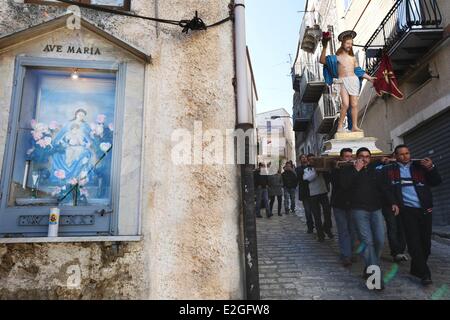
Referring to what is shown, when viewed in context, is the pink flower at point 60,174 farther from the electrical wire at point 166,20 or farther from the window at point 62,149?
the electrical wire at point 166,20

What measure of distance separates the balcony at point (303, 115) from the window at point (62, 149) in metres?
19.3

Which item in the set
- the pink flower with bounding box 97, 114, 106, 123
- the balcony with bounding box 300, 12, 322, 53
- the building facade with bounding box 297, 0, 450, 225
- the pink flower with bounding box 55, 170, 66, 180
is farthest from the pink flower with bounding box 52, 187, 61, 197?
the balcony with bounding box 300, 12, 322, 53

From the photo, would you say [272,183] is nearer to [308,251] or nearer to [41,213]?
[308,251]

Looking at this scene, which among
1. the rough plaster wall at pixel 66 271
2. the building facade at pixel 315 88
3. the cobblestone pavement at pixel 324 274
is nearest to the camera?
the rough plaster wall at pixel 66 271

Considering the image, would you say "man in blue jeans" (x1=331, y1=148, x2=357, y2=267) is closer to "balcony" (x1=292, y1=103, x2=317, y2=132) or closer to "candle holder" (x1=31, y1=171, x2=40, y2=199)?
"candle holder" (x1=31, y1=171, x2=40, y2=199)

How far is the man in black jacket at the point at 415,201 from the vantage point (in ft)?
15.5

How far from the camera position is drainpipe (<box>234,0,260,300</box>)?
12.3 ft

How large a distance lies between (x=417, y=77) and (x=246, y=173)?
8.41m

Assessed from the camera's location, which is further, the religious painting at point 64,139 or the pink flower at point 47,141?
the pink flower at point 47,141

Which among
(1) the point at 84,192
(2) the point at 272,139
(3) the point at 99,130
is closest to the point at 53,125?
(3) the point at 99,130

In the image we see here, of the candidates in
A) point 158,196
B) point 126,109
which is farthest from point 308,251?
point 126,109

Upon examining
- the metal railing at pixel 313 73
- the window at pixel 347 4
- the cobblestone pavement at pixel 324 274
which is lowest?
the cobblestone pavement at pixel 324 274

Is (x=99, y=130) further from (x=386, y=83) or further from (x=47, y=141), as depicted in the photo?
(x=386, y=83)

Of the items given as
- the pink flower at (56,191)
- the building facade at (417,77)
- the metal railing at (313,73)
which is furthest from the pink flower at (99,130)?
the metal railing at (313,73)
